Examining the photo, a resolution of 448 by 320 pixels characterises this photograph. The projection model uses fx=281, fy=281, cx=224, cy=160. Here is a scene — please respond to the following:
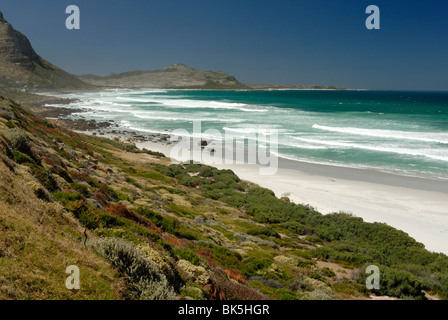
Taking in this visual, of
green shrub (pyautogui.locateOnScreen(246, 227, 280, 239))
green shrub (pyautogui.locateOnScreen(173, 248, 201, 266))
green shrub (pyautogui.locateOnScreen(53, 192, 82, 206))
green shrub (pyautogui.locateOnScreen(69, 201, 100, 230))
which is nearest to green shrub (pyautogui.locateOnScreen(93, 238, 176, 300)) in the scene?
green shrub (pyautogui.locateOnScreen(69, 201, 100, 230))

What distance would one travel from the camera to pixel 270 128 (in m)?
54.6

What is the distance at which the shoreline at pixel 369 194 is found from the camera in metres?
17.7

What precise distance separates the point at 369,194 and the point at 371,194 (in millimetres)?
154

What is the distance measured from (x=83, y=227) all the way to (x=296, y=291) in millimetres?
6867

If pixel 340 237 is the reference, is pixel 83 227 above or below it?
above

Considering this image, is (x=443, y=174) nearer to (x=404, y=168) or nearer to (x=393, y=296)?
(x=404, y=168)

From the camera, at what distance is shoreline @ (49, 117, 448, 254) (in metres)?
17.7

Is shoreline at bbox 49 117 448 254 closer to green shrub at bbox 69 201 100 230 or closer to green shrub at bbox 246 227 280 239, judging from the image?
green shrub at bbox 246 227 280 239

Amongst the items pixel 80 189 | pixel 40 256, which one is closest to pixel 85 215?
pixel 40 256

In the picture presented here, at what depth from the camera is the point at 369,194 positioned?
74.3 ft

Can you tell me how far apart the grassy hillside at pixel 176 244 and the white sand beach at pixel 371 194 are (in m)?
2.63

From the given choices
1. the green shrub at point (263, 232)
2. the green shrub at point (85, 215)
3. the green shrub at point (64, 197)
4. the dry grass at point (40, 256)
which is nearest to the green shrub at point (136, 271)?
the dry grass at point (40, 256)

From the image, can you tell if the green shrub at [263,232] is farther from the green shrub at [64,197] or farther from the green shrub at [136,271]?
the green shrub at [136,271]

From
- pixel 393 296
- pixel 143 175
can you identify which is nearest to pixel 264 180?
pixel 143 175
